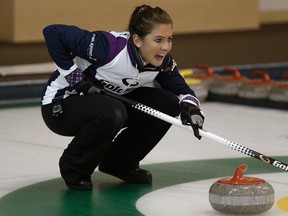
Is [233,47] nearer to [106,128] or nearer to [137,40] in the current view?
[137,40]

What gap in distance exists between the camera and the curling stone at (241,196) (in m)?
3.97

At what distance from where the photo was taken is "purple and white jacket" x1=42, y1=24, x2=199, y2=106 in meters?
4.48

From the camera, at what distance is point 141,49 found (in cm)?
446

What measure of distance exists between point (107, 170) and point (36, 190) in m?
0.39

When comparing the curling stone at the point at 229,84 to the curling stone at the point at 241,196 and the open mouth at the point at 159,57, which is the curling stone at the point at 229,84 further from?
the curling stone at the point at 241,196

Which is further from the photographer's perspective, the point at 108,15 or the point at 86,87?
the point at 108,15

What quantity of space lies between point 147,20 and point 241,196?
920 mm

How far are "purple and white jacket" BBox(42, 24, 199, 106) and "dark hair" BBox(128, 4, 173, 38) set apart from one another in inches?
3.3

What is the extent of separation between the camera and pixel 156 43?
4406 millimetres

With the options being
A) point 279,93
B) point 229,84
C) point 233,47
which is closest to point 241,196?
point 279,93

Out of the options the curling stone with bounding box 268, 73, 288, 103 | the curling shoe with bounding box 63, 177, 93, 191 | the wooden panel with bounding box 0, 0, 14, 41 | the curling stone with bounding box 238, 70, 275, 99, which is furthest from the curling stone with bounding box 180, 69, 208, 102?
the curling shoe with bounding box 63, 177, 93, 191

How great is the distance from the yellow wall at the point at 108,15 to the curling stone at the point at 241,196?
3.62 metres

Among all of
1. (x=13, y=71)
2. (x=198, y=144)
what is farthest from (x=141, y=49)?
(x=13, y=71)

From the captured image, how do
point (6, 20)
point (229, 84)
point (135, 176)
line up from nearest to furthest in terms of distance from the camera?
point (135, 176)
point (6, 20)
point (229, 84)
